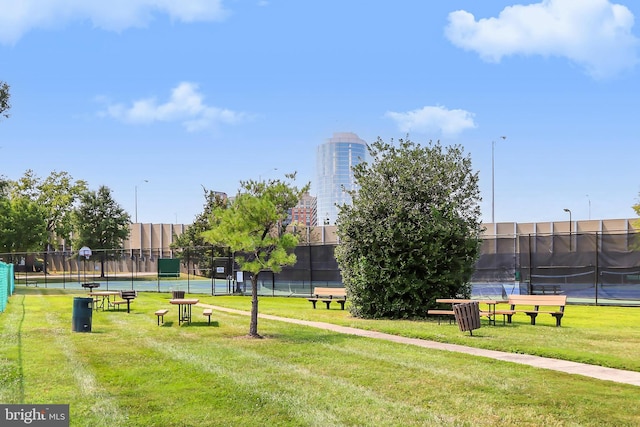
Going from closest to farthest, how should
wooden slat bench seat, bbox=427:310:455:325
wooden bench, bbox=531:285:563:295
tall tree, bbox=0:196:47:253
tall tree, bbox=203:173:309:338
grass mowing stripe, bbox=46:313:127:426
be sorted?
grass mowing stripe, bbox=46:313:127:426
tall tree, bbox=203:173:309:338
wooden slat bench seat, bbox=427:310:455:325
wooden bench, bbox=531:285:563:295
tall tree, bbox=0:196:47:253

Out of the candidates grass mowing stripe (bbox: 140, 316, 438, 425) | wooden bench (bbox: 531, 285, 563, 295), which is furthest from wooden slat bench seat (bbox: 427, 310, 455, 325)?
wooden bench (bbox: 531, 285, 563, 295)

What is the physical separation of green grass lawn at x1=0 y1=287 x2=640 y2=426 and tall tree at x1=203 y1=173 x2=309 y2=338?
1839 mm

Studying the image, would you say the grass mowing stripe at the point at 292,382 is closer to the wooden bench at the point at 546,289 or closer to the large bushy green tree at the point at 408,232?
the large bushy green tree at the point at 408,232

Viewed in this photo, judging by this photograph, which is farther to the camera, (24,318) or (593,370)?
(24,318)

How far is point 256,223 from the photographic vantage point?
16.5 m

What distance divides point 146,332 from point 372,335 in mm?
5972

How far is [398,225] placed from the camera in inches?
806

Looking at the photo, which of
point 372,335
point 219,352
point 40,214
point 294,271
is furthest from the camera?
point 40,214

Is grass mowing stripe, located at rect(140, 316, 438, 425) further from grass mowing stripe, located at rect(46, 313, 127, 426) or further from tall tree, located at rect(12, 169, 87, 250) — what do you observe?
tall tree, located at rect(12, 169, 87, 250)

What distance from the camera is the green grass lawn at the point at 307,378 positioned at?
26.7 ft

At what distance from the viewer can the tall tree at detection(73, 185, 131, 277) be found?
64.3 meters

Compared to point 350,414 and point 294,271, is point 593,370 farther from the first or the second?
point 294,271

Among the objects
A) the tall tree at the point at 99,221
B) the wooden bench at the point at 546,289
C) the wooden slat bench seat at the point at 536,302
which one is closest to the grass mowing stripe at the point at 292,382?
the wooden slat bench seat at the point at 536,302

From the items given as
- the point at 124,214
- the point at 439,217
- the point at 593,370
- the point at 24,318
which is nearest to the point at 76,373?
the point at 593,370
